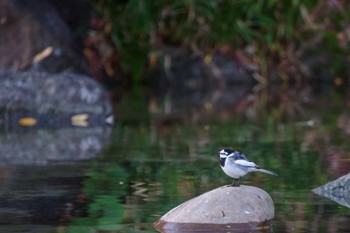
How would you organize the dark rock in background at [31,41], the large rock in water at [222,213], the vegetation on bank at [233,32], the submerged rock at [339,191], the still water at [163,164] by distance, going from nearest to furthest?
the large rock in water at [222,213] → the still water at [163,164] → the submerged rock at [339,191] → the dark rock in background at [31,41] → the vegetation on bank at [233,32]

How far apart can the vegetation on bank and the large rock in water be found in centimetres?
1077

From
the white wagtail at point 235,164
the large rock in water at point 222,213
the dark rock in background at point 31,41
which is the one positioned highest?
the dark rock in background at point 31,41

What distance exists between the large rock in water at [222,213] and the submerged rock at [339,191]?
75cm

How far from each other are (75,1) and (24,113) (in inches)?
224

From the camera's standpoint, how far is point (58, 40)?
617 inches

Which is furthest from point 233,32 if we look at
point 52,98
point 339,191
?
point 339,191

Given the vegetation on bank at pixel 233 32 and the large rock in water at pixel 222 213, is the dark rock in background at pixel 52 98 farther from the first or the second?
the large rock in water at pixel 222 213

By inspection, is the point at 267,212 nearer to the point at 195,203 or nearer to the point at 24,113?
the point at 195,203

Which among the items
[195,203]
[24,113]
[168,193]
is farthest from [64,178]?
[24,113]

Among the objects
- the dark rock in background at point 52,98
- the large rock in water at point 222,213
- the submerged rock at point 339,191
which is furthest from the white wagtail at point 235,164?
the dark rock in background at point 52,98

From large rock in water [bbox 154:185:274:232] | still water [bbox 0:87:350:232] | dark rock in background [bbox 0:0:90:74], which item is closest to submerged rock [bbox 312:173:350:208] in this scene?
still water [bbox 0:87:350:232]

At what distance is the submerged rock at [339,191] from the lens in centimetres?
736

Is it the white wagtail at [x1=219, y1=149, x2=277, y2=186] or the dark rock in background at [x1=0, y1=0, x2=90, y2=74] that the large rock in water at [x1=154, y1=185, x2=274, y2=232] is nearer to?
the white wagtail at [x1=219, y1=149, x2=277, y2=186]

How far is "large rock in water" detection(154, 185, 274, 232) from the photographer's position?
6469 mm
